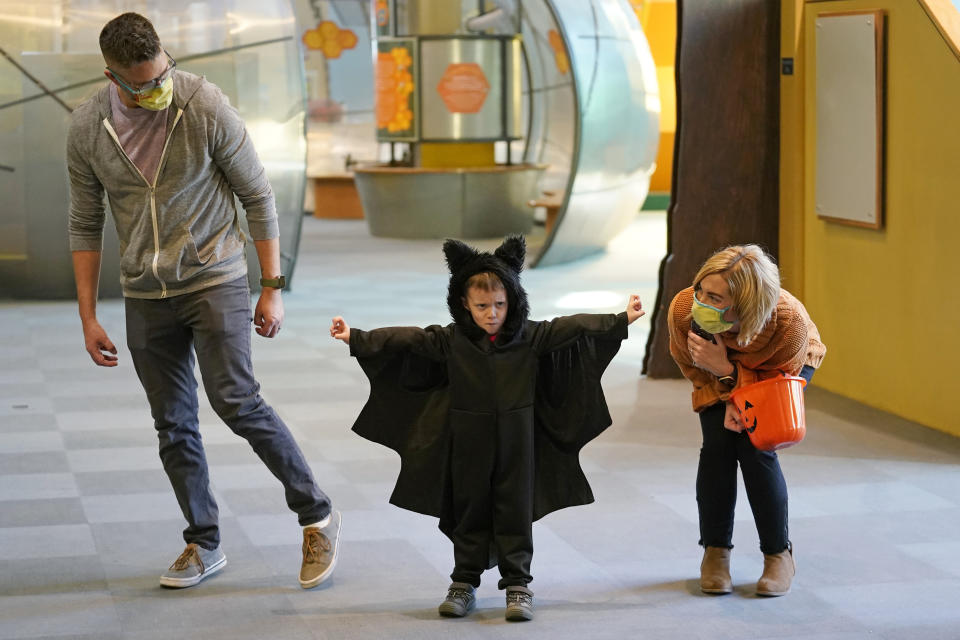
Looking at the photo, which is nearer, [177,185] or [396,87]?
[177,185]

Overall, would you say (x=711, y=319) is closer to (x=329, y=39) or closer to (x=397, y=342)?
(x=397, y=342)

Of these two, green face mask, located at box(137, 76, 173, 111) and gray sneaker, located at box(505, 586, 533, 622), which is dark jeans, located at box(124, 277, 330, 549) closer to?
green face mask, located at box(137, 76, 173, 111)

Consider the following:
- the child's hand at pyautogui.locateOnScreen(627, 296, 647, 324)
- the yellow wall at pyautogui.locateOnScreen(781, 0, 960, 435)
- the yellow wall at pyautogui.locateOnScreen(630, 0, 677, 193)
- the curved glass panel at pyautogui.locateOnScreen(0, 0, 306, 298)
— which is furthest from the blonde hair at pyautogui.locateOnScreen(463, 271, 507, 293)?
the yellow wall at pyautogui.locateOnScreen(630, 0, 677, 193)

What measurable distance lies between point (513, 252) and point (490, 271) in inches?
3.7

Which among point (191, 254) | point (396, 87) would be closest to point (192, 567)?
point (191, 254)

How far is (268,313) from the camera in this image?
161 inches

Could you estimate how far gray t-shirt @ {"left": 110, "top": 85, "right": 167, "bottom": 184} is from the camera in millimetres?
3896

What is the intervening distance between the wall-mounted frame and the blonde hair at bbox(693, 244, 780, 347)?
309cm

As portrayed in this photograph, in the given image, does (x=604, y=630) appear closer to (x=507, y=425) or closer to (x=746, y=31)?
(x=507, y=425)

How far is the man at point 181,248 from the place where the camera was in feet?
12.8

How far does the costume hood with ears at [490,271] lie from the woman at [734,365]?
0.49 meters

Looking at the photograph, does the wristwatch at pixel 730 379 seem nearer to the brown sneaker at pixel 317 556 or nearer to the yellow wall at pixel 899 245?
the brown sneaker at pixel 317 556

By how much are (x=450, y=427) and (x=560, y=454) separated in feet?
1.08

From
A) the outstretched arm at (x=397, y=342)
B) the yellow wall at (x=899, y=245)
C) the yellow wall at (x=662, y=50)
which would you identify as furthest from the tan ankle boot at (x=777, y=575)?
the yellow wall at (x=662, y=50)
